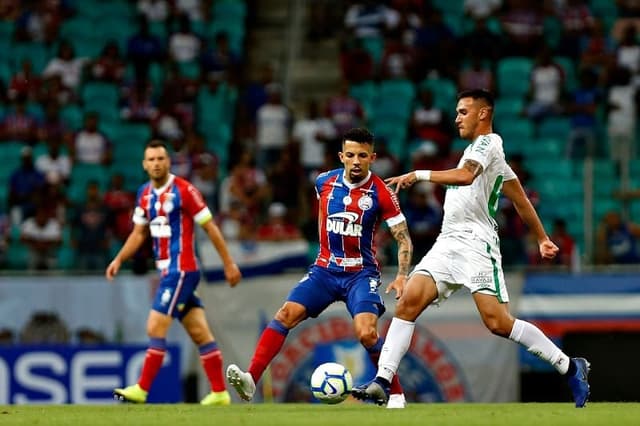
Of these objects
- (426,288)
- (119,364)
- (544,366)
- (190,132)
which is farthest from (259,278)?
(426,288)

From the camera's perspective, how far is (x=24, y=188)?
2112 cm

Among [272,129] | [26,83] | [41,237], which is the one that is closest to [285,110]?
[272,129]

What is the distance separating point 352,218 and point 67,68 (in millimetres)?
13586

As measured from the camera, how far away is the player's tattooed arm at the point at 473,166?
428 inches

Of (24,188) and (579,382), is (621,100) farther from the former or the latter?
(579,382)

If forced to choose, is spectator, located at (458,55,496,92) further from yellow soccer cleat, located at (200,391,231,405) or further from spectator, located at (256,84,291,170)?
yellow soccer cleat, located at (200,391,231,405)

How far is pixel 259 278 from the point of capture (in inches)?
709

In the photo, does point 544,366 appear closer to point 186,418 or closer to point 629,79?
point 629,79

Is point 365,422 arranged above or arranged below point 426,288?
below

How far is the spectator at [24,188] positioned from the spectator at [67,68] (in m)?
2.89

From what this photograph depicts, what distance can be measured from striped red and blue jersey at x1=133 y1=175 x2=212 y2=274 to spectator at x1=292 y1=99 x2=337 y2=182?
7.59 m

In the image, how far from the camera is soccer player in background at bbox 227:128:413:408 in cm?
1165

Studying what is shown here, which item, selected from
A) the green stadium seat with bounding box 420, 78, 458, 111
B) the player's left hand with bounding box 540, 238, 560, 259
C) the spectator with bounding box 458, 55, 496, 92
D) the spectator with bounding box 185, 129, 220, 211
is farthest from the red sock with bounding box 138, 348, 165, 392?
the spectator with bounding box 458, 55, 496, 92

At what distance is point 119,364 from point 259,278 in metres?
2.00
